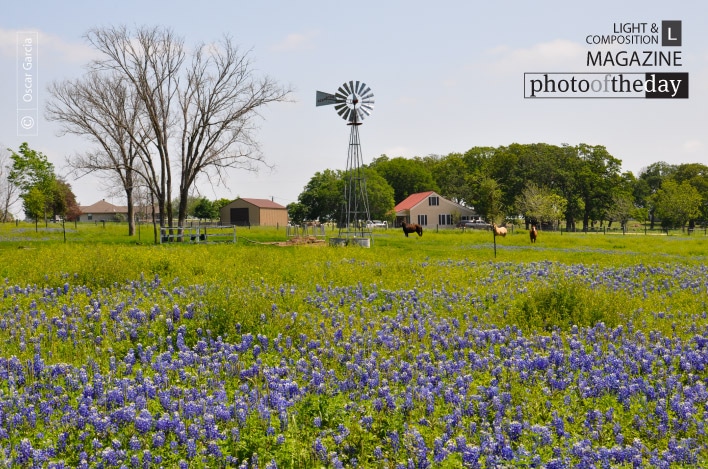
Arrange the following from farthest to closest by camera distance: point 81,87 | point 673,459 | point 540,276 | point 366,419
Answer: point 81,87 < point 540,276 < point 366,419 < point 673,459

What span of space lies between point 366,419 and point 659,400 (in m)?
3.29

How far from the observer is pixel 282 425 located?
5402mm

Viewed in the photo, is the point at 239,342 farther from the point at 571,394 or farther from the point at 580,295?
the point at 580,295

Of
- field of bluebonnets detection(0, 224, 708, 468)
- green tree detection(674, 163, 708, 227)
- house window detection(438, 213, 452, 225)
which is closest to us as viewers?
field of bluebonnets detection(0, 224, 708, 468)

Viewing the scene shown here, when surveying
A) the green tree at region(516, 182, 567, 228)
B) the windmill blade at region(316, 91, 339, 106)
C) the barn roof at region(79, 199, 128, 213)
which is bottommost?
the green tree at region(516, 182, 567, 228)

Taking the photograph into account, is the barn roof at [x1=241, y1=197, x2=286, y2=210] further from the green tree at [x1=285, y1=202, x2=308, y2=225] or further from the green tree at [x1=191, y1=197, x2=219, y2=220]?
the green tree at [x1=191, y1=197, x2=219, y2=220]

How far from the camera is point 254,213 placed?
331 feet

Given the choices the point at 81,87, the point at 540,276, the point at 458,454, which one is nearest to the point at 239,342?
the point at 458,454

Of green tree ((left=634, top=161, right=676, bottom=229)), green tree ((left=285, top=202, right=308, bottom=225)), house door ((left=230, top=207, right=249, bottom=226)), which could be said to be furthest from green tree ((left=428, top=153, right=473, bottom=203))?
green tree ((left=634, top=161, right=676, bottom=229))

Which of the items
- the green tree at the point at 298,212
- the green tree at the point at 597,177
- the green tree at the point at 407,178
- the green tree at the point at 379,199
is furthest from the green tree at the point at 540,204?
the green tree at the point at 298,212

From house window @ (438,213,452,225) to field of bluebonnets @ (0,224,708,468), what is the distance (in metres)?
77.0

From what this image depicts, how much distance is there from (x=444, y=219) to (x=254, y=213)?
34.2 metres

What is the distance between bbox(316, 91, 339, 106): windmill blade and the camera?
3491 cm

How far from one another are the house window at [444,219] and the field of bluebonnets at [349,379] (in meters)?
77.0
